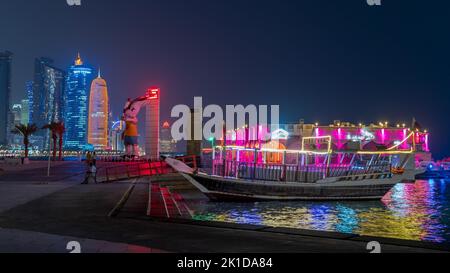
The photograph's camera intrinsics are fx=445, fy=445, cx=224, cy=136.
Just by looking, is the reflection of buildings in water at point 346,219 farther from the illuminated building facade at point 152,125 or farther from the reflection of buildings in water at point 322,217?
the illuminated building facade at point 152,125

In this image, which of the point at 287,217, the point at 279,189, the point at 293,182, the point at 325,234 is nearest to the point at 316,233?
the point at 325,234

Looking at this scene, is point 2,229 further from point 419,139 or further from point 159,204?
point 419,139

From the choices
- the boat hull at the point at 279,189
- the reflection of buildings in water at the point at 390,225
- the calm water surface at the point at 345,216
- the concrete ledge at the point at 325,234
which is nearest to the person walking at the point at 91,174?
the boat hull at the point at 279,189

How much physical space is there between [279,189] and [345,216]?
26.4 ft

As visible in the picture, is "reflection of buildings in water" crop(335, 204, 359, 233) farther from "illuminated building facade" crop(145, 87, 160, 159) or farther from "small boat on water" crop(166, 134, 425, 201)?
"illuminated building facade" crop(145, 87, 160, 159)

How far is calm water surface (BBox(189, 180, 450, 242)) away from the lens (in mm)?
21469

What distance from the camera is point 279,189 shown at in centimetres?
3431

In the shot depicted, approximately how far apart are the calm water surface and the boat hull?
0.95m

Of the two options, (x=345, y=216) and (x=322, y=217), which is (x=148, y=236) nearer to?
(x=322, y=217)

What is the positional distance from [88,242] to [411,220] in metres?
20.6

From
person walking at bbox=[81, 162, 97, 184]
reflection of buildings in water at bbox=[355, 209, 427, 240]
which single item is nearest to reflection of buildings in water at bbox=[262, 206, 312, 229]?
reflection of buildings in water at bbox=[355, 209, 427, 240]

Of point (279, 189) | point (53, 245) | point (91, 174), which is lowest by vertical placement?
point (279, 189)

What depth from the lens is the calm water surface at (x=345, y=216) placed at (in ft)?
70.4
